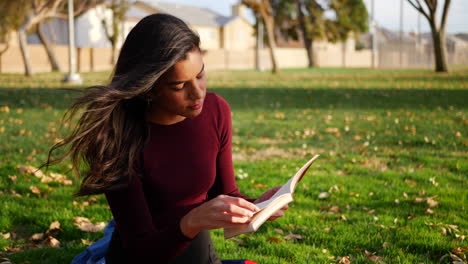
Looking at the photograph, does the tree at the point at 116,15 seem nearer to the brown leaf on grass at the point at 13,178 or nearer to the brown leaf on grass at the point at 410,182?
the brown leaf on grass at the point at 13,178

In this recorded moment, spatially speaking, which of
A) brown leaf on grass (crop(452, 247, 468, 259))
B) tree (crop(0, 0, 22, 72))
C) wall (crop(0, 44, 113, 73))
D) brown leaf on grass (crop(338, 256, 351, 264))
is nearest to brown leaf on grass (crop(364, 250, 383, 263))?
brown leaf on grass (crop(338, 256, 351, 264))

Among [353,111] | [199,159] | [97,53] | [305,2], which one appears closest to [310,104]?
[353,111]

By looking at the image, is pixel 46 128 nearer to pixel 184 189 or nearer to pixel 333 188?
pixel 333 188

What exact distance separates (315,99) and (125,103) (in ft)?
43.5

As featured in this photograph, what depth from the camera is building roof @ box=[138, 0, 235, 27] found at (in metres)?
67.2

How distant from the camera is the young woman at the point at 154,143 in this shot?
2324mm

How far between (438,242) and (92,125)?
305 cm

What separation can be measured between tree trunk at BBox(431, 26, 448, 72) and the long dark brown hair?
29520 millimetres

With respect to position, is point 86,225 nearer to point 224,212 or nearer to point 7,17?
point 224,212

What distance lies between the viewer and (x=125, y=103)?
2.54m

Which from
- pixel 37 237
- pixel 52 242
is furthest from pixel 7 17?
pixel 52 242

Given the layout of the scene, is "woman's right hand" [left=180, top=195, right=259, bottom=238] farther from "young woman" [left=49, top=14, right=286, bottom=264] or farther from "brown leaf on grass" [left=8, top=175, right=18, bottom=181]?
"brown leaf on grass" [left=8, top=175, right=18, bottom=181]

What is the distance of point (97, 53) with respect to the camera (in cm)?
4100

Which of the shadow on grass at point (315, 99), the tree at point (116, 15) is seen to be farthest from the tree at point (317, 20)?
the shadow on grass at point (315, 99)
